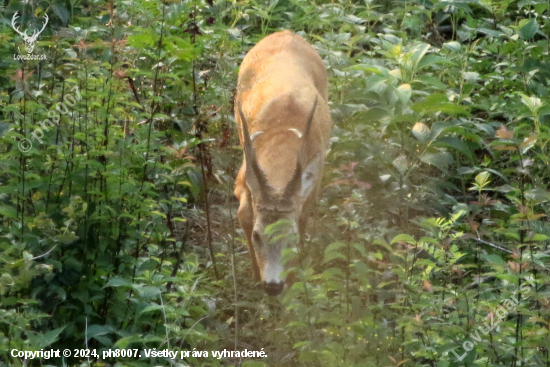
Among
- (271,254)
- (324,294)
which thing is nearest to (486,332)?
(324,294)

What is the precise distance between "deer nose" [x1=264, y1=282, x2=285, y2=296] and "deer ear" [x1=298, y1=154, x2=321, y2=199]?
776 mm

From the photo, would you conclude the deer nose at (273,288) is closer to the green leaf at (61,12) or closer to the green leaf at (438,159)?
the green leaf at (438,159)

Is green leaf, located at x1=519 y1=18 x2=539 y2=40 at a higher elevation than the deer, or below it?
higher

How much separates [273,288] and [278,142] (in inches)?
51.3

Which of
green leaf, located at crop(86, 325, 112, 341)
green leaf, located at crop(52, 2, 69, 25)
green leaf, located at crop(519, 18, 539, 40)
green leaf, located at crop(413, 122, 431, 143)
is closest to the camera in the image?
green leaf, located at crop(86, 325, 112, 341)

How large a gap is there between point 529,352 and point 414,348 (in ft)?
2.39

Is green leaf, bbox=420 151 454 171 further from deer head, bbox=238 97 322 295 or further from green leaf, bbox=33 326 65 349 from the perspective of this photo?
green leaf, bbox=33 326 65 349

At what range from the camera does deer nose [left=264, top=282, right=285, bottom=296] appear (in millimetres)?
5586

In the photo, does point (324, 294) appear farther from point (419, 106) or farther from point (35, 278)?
point (419, 106)

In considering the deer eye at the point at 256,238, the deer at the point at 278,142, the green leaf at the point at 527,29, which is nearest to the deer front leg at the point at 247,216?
the deer at the point at 278,142

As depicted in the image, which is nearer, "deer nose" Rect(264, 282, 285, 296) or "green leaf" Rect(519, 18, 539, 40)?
"deer nose" Rect(264, 282, 285, 296)

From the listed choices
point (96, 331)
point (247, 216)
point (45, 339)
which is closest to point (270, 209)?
point (247, 216)

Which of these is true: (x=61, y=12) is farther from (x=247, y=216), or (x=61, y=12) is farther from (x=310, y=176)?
(x=310, y=176)

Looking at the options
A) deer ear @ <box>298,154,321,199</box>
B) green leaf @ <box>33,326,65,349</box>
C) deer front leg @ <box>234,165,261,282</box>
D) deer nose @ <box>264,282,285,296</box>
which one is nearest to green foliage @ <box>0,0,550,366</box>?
green leaf @ <box>33,326,65,349</box>
